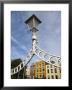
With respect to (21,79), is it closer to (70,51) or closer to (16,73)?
(16,73)

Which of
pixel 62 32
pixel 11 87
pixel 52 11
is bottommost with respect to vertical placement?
pixel 11 87

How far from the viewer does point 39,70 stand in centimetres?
89

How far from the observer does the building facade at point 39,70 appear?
891mm

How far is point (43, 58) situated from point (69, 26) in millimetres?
201

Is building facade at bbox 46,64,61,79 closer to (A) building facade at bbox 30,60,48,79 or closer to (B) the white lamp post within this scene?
(A) building facade at bbox 30,60,48,79

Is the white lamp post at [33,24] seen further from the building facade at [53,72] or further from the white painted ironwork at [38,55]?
the building facade at [53,72]

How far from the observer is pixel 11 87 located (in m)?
0.89

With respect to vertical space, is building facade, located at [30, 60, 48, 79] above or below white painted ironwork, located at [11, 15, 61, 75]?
below

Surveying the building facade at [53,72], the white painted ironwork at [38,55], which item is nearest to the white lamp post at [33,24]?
the white painted ironwork at [38,55]

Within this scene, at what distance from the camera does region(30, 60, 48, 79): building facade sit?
891 millimetres

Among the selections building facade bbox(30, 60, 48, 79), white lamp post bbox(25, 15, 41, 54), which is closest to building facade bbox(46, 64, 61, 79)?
building facade bbox(30, 60, 48, 79)

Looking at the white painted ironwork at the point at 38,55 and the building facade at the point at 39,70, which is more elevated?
the white painted ironwork at the point at 38,55

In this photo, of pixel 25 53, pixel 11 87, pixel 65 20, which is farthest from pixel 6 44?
pixel 65 20

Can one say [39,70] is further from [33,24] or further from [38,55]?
[33,24]
